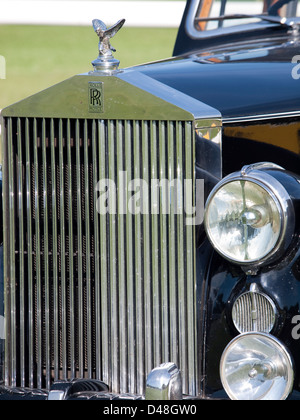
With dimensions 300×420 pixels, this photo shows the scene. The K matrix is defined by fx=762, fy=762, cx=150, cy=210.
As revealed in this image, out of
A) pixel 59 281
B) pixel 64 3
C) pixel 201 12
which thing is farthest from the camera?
pixel 64 3

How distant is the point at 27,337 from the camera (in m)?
2.88

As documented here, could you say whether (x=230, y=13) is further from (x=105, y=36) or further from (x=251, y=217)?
(x=251, y=217)

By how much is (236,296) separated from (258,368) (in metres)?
0.26

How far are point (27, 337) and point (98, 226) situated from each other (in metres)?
0.52

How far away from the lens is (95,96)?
270 cm

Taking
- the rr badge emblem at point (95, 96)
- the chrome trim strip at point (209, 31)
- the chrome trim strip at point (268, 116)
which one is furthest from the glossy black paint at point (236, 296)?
the chrome trim strip at point (209, 31)

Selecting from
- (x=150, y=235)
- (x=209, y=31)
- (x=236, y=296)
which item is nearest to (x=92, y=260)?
(x=150, y=235)

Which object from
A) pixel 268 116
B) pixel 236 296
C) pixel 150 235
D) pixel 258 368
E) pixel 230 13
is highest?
pixel 230 13

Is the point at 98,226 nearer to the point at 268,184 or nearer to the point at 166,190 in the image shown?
the point at 166,190

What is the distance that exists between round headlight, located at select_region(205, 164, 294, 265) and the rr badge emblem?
0.53 metres

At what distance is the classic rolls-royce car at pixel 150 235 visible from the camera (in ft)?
8.17

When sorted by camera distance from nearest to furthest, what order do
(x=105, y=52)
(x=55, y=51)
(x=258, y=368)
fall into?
(x=258, y=368), (x=105, y=52), (x=55, y=51)

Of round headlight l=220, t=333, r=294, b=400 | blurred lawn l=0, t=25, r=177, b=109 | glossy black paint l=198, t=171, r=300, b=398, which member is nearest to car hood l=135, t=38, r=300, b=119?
glossy black paint l=198, t=171, r=300, b=398
